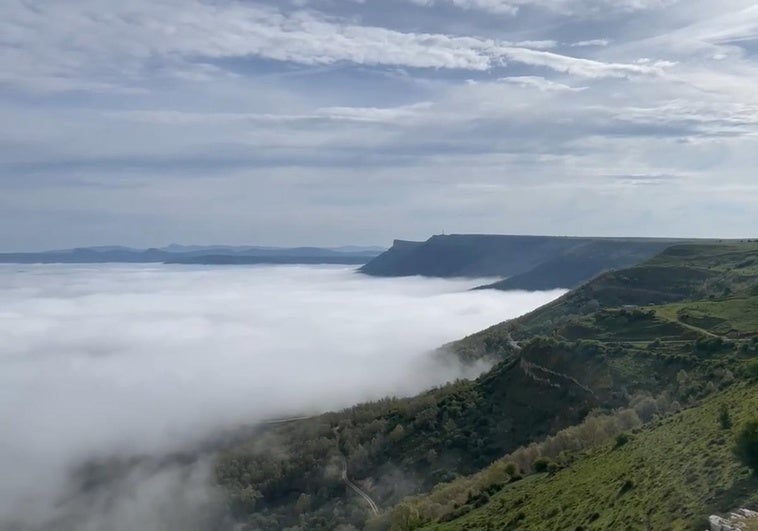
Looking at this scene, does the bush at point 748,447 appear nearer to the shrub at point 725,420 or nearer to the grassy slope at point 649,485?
the grassy slope at point 649,485

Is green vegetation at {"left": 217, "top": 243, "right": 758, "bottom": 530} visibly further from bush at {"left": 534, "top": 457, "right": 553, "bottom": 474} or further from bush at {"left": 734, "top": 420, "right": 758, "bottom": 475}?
bush at {"left": 734, "top": 420, "right": 758, "bottom": 475}

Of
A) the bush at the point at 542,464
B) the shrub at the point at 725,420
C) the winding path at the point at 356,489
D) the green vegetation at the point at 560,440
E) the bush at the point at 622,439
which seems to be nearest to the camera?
the green vegetation at the point at 560,440

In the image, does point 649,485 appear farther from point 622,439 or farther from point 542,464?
point 542,464

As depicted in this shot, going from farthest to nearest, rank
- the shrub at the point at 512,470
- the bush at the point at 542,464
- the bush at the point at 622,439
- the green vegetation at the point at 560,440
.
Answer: the shrub at the point at 512,470, the bush at the point at 542,464, the bush at the point at 622,439, the green vegetation at the point at 560,440

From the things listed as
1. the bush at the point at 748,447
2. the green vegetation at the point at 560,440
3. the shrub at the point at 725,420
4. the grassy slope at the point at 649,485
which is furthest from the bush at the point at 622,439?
the bush at the point at 748,447

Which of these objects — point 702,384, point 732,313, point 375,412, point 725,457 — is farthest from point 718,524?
point 375,412

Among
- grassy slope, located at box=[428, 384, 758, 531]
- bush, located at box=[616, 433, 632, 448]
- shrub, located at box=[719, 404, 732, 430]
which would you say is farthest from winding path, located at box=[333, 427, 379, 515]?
shrub, located at box=[719, 404, 732, 430]

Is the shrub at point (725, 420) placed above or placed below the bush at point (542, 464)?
above
